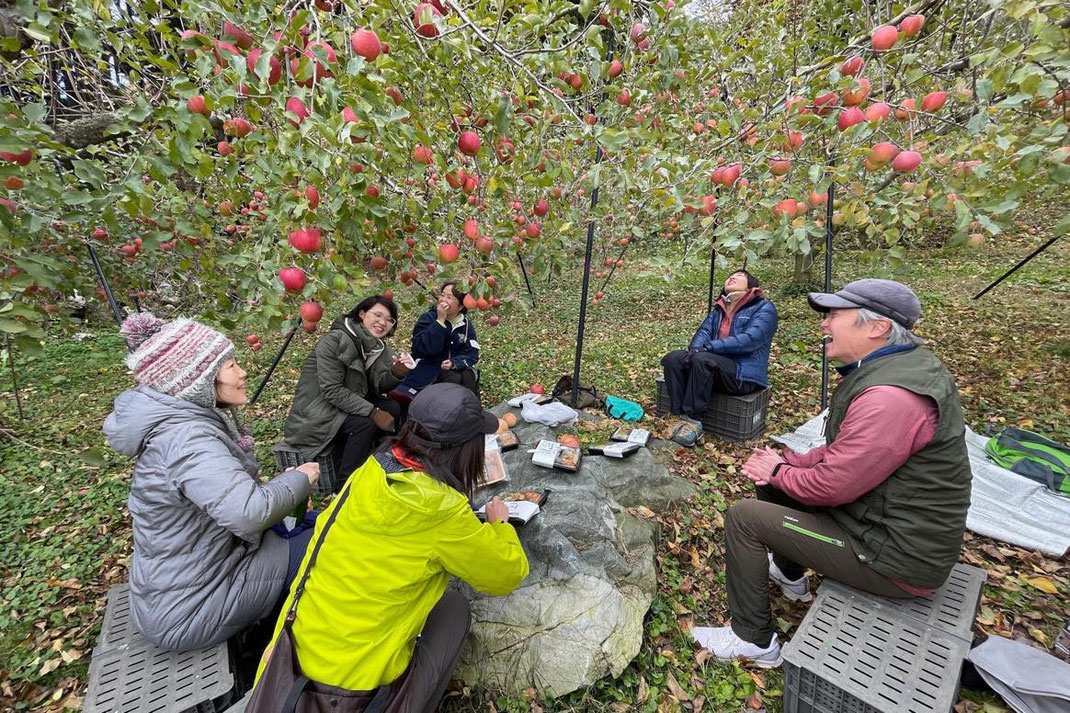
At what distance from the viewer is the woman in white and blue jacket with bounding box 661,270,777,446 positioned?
4.07 meters

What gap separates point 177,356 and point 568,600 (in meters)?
2.12

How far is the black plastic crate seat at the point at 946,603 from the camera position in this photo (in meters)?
1.89

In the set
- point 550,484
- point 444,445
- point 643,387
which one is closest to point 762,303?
point 643,387

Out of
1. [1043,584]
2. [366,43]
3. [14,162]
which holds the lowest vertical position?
[1043,584]

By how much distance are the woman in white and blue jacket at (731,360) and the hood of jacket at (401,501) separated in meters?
2.93

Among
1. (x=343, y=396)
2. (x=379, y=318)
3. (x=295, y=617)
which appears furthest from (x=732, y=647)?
(x=379, y=318)

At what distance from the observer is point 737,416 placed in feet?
13.6

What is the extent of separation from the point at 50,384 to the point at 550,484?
23.7ft

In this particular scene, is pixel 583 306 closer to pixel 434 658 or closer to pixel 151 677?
pixel 434 658

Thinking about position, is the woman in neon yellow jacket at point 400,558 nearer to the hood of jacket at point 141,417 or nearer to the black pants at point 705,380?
the hood of jacket at point 141,417

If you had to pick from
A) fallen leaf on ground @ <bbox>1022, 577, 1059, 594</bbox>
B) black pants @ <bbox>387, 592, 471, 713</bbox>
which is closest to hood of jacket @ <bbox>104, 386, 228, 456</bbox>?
black pants @ <bbox>387, 592, 471, 713</bbox>

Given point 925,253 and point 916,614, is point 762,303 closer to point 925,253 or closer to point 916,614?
point 916,614

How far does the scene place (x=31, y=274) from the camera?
198 centimetres

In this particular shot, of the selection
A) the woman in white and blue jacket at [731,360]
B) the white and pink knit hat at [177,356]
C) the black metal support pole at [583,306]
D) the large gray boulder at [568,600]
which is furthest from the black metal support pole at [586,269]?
the white and pink knit hat at [177,356]
